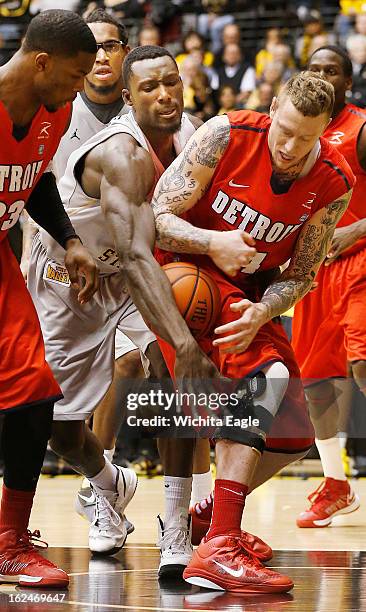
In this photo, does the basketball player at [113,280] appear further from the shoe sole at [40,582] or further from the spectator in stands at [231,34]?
the spectator in stands at [231,34]

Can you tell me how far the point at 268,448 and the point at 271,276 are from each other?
2.25ft

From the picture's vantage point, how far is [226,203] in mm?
4359

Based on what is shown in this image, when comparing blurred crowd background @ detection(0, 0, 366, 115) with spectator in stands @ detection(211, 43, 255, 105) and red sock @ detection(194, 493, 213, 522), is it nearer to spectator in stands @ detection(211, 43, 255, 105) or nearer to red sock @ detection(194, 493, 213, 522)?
spectator in stands @ detection(211, 43, 255, 105)

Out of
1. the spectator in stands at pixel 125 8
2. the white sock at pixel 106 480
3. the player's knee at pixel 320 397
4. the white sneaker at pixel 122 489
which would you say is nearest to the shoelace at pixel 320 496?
the player's knee at pixel 320 397

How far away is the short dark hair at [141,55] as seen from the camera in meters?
4.89

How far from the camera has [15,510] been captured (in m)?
4.21

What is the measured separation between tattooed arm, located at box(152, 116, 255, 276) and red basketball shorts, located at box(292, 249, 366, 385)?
223 centimetres

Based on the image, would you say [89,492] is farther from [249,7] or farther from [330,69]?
[249,7]

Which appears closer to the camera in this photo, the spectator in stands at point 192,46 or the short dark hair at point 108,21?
the short dark hair at point 108,21

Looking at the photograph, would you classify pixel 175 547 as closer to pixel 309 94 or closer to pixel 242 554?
pixel 242 554

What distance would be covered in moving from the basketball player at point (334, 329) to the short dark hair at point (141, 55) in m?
1.50

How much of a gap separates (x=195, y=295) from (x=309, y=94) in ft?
2.72

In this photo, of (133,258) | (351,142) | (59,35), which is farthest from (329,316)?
(59,35)

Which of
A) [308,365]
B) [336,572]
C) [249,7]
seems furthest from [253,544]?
[249,7]
